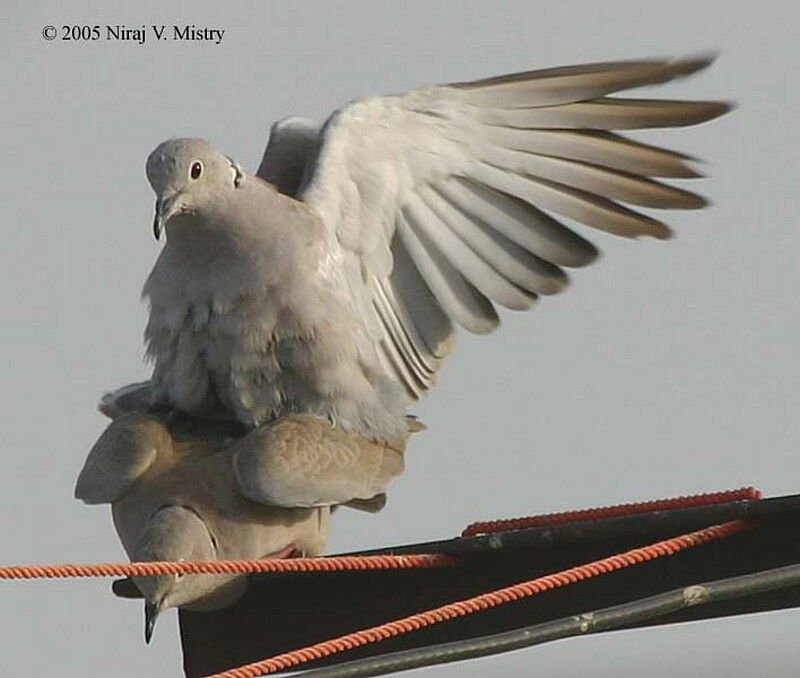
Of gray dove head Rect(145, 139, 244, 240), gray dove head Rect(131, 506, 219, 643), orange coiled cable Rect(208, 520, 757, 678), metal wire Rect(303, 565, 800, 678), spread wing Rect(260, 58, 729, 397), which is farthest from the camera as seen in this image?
spread wing Rect(260, 58, 729, 397)

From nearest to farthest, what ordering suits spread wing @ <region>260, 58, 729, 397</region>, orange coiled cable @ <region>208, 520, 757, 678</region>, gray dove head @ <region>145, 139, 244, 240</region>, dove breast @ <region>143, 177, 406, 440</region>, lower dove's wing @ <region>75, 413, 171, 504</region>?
1. orange coiled cable @ <region>208, 520, 757, 678</region>
2. lower dove's wing @ <region>75, 413, 171, 504</region>
3. gray dove head @ <region>145, 139, 244, 240</region>
4. dove breast @ <region>143, 177, 406, 440</region>
5. spread wing @ <region>260, 58, 729, 397</region>

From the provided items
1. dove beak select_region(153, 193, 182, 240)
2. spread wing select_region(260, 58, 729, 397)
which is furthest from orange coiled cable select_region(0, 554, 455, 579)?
spread wing select_region(260, 58, 729, 397)

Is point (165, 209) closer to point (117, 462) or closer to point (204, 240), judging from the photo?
point (204, 240)

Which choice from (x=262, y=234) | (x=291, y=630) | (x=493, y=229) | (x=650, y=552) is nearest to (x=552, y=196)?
(x=493, y=229)

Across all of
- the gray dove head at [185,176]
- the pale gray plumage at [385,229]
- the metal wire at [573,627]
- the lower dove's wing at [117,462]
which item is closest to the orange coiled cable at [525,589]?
the metal wire at [573,627]

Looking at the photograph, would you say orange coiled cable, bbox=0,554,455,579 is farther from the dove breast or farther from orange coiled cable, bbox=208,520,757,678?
the dove breast

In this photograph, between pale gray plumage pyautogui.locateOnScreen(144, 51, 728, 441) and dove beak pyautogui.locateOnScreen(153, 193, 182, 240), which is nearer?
dove beak pyautogui.locateOnScreen(153, 193, 182, 240)
